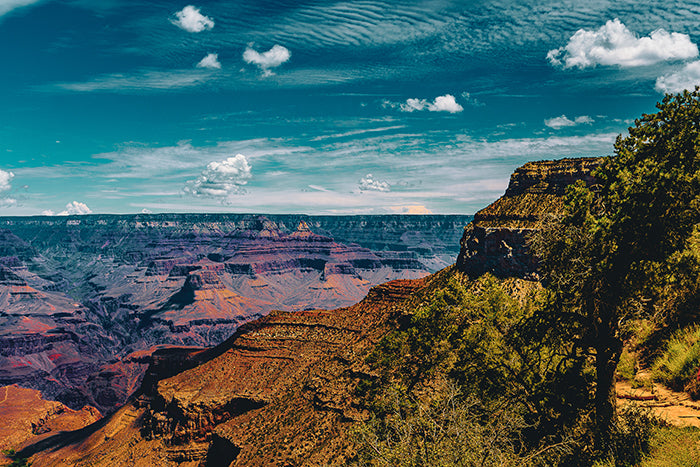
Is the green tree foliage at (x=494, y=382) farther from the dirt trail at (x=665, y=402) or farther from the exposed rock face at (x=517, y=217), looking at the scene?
the exposed rock face at (x=517, y=217)

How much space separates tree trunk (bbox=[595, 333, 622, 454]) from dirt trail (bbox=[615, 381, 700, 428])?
1469 millimetres

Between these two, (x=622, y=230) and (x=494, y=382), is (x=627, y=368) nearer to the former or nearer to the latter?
(x=494, y=382)

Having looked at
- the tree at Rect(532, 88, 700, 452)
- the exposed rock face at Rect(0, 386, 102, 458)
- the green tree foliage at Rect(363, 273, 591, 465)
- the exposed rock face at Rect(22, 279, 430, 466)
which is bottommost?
the exposed rock face at Rect(0, 386, 102, 458)

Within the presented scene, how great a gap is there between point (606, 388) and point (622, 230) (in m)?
5.63

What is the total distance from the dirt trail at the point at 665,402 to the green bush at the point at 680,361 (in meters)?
0.46

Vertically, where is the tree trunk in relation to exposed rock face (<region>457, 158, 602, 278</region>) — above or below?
below

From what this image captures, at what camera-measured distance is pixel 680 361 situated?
54.7 ft

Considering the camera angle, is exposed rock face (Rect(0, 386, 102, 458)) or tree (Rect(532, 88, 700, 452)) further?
exposed rock face (Rect(0, 386, 102, 458))

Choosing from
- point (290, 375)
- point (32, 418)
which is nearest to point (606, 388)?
point (290, 375)

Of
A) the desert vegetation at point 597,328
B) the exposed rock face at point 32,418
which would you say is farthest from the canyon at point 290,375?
the exposed rock face at point 32,418

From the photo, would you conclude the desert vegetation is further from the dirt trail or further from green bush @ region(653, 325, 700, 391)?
the dirt trail

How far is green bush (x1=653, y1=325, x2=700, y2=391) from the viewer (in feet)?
52.5

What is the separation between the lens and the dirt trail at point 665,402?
44.5 feet

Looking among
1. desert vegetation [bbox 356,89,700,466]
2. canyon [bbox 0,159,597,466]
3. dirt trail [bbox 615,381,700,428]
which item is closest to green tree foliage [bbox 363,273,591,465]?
desert vegetation [bbox 356,89,700,466]
